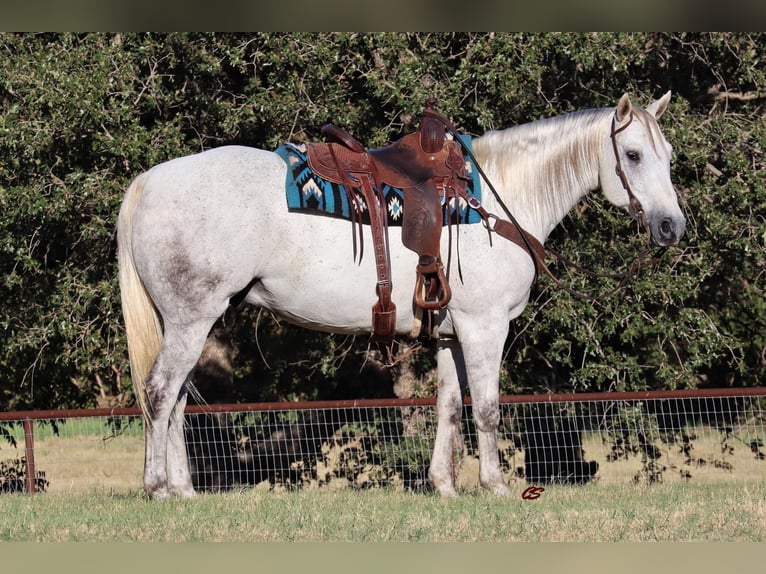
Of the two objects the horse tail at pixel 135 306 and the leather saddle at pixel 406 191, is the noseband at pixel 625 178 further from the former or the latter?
the horse tail at pixel 135 306

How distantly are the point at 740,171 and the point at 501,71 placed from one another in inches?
99.3

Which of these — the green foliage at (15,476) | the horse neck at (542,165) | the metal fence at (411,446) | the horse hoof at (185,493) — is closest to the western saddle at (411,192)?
the horse neck at (542,165)

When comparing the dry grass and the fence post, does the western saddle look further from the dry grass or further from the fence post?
the dry grass

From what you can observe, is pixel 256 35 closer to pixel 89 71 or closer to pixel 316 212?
pixel 89 71

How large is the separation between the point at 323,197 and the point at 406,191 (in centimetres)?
54

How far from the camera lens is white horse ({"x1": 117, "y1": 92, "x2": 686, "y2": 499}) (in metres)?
6.15

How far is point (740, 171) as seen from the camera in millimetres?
9875

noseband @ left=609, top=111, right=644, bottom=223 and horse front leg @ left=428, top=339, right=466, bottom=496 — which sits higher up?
noseband @ left=609, top=111, right=644, bottom=223

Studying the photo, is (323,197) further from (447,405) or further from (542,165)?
(447,405)

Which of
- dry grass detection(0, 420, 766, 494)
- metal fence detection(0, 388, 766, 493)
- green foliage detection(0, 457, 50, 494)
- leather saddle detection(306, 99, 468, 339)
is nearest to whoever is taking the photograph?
leather saddle detection(306, 99, 468, 339)

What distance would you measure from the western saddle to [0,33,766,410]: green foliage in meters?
2.85

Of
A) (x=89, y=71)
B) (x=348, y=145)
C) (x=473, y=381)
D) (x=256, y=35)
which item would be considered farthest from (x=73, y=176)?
(x=473, y=381)

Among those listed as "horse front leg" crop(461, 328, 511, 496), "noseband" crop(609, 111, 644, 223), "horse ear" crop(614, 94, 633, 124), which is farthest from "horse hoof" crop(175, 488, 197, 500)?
"horse ear" crop(614, 94, 633, 124)

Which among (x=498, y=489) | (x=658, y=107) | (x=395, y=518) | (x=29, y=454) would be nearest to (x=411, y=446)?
(x=29, y=454)
